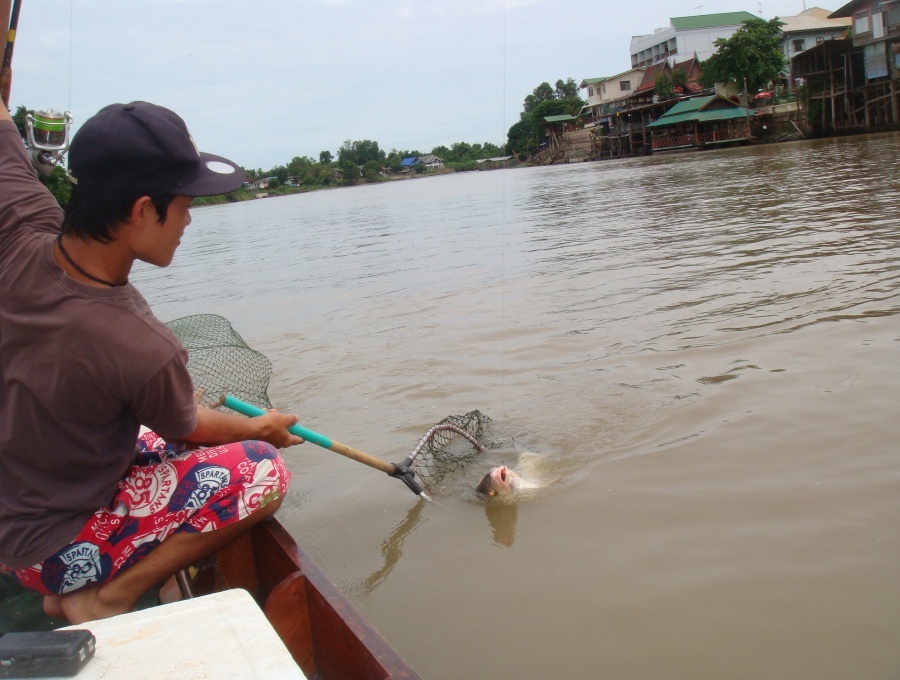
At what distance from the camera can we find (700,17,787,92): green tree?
43.8 metres

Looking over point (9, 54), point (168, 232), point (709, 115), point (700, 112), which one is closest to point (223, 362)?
point (9, 54)

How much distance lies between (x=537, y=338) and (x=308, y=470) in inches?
117

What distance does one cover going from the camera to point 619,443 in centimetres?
458

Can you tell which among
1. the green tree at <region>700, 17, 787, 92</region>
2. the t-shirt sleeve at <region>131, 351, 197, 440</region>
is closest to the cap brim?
the t-shirt sleeve at <region>131, 351, 197, 440</region>

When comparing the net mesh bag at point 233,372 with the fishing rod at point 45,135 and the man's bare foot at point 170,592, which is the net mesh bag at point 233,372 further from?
the man's bare foot at point 170,592

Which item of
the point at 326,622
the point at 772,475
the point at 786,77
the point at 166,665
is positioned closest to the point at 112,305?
the point at 166,665

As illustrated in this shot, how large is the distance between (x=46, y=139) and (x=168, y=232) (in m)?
1.63

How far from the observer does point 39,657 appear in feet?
5.20

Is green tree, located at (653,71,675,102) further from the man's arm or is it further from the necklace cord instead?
the necklace cord

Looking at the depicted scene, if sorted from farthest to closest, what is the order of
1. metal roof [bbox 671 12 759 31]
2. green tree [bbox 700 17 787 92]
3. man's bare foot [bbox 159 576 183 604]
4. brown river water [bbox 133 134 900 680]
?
metal roof [bbox 671 12 759 31] → green tree [bbox 700 17 787 92] → brown river water [bbox 133 134 900 680] → man's bare foot [bbox 159 576 183 604]

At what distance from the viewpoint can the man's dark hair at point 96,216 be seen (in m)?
2.02

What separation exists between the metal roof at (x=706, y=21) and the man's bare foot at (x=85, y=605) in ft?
229

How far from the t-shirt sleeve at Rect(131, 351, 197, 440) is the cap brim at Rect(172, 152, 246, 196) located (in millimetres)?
478

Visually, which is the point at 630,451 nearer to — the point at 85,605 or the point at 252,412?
the point at 252,412
